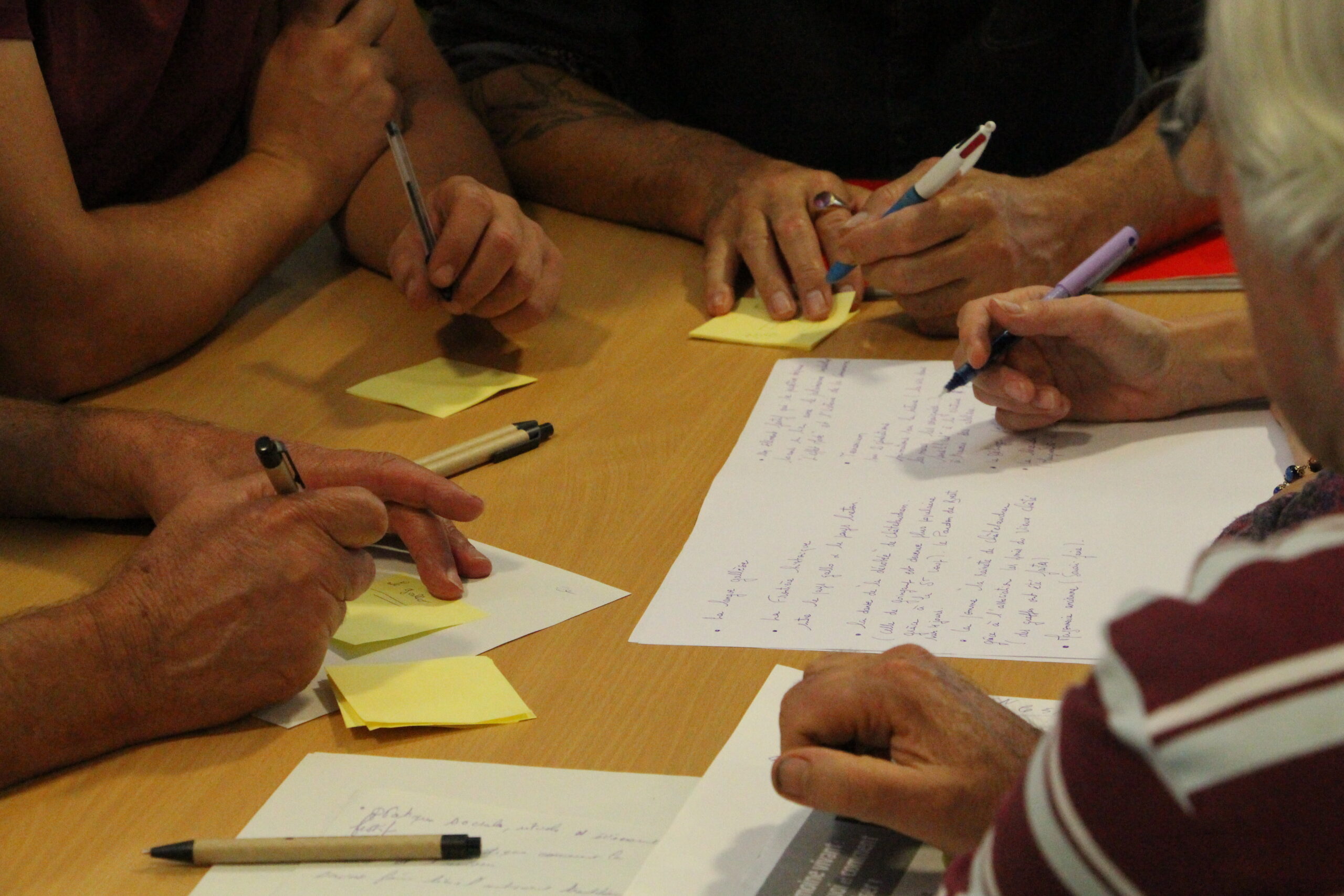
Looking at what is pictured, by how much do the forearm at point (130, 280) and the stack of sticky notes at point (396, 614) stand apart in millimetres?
552

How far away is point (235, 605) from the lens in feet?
2.91

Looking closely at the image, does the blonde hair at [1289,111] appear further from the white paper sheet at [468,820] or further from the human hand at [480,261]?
the human hand at [480,261]

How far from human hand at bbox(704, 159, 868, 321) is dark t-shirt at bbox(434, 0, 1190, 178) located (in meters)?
0.38

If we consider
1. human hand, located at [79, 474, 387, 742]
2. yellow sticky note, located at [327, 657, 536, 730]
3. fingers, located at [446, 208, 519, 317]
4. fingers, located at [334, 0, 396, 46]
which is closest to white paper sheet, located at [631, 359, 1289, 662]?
yellow sticky note, located at [327, 657, 536, 730]

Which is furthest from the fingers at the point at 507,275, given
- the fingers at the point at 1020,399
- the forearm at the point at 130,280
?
the fingers at the point at 1020,399

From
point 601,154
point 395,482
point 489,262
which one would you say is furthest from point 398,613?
point 601,154

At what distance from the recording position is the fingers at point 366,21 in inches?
64.6

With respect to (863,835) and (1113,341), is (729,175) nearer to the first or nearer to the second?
(1113,341)

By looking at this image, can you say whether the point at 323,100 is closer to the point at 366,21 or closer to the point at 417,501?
the point at 366,21

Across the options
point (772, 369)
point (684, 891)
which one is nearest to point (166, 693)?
point (684, 891)

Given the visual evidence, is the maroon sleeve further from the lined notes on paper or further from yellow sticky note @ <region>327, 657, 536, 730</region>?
the lined notes on paper

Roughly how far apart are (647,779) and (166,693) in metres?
0.33

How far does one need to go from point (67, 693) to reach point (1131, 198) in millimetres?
1200

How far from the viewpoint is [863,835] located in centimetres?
74
